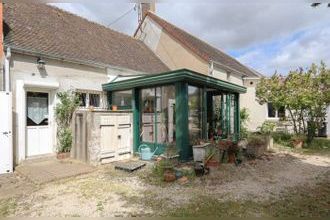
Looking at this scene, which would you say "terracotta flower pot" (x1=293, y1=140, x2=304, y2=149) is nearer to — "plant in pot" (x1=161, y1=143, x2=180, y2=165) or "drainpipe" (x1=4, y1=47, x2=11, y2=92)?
"plant in pot" (x1=161, y1=143, x2=180, y2=165)

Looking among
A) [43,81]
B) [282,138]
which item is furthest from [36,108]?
[282,138]

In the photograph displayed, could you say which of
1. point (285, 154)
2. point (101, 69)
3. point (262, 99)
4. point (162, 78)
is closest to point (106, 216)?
point (162, 78)

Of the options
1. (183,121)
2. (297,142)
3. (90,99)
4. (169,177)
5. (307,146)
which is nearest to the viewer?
(169,177)

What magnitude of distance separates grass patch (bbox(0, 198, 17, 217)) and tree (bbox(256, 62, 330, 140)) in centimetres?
1304

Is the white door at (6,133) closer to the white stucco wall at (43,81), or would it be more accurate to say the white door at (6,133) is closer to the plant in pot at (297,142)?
the white stucco wall at (43,81)

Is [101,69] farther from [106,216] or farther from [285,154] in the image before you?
[285,154]

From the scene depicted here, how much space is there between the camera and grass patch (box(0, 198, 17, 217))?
5090 mm

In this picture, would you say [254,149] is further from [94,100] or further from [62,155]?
[62,155]

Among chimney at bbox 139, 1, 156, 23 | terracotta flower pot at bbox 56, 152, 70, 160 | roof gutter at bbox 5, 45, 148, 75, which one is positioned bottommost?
terracotta flower pot at bbox 56, 152, 70, 160

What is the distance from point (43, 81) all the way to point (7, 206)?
5.15 metres

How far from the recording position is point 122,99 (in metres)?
11.5

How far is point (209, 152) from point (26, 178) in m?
5.55

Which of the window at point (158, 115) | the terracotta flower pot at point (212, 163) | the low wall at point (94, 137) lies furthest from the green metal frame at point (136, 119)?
the terracotta flower pot at point (212, 163)

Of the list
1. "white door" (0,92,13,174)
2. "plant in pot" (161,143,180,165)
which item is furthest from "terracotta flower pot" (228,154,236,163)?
"white door" (0,92,13,174)
